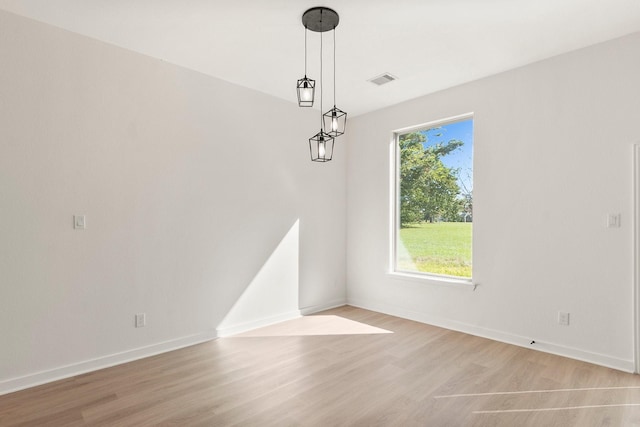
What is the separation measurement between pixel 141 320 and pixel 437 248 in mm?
3477

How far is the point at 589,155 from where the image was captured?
3188 millimetres

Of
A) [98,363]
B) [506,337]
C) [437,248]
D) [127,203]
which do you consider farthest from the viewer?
[437,248]

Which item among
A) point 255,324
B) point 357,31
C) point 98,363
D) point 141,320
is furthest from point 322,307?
point 357,31

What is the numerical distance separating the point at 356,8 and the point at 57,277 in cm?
321

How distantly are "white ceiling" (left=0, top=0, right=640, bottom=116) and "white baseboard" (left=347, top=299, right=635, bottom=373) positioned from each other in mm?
2825

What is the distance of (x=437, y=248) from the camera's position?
4465 millimetres

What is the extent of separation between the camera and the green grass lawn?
4.19 meters

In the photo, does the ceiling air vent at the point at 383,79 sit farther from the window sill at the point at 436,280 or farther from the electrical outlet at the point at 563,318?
the electrical outlet at the point at 563,318

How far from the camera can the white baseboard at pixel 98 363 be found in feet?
8.73

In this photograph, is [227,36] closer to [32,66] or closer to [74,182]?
[32,66]

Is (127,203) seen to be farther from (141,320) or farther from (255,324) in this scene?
(255,324)

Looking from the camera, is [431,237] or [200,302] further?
[431,237]

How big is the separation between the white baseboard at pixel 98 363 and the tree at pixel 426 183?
2.99 meters

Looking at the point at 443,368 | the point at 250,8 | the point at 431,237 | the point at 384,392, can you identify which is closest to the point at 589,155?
the point at 431,237
